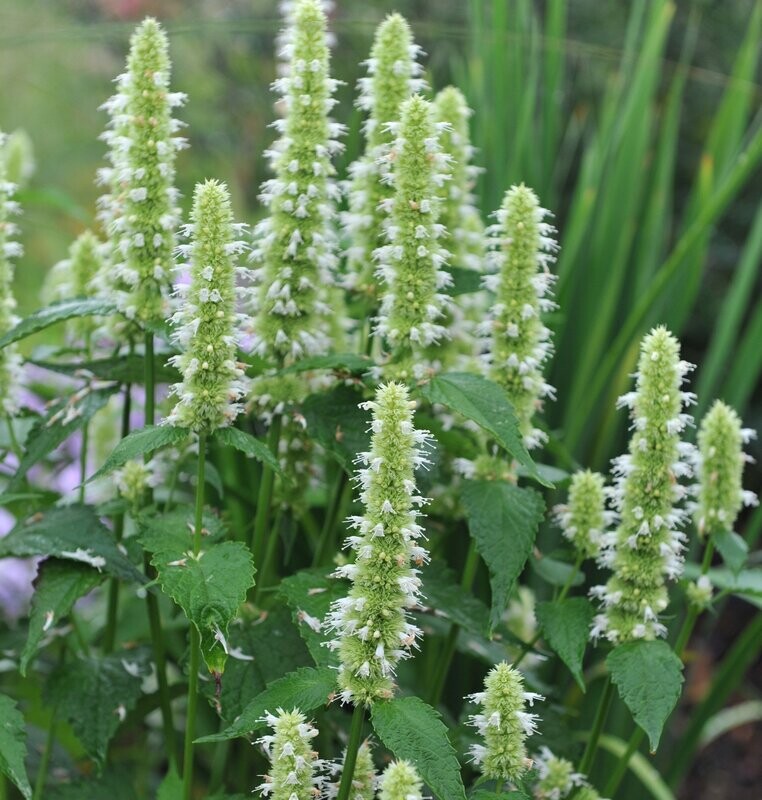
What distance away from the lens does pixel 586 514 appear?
7.06ft

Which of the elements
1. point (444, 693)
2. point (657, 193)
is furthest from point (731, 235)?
point (444, 693)

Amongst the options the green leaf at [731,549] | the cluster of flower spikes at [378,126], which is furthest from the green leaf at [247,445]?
the green leaf at [731,549]

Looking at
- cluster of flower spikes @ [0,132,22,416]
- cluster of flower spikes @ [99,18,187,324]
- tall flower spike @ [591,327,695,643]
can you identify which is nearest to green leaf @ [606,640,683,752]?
tall flower spike @ [591,327,695,643]

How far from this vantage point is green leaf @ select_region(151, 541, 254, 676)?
169 centimetres

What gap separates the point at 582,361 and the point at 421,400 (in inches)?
59.1

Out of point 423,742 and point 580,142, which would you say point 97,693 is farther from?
point 580,142

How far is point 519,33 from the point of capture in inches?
154

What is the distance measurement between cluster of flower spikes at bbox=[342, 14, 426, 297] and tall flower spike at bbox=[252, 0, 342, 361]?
10 centimetres

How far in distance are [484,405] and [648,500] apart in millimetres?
344

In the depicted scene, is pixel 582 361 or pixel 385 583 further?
pixel 582 361

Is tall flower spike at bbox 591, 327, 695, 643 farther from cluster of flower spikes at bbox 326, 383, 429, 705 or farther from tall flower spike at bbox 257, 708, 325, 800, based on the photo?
tall flower spike at bbox 257, 708, 325, 800

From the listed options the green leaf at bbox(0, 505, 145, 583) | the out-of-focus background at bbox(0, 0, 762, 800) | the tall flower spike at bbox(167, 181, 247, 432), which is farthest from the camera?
the out-of-focus background at bbox(0, 0, 762, 800)

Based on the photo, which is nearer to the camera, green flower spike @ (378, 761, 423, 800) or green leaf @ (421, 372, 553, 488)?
green flower spike @ (378, 761, 423, 800)

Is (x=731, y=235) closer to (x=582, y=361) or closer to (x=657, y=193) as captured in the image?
(x=657, y=193)
